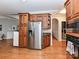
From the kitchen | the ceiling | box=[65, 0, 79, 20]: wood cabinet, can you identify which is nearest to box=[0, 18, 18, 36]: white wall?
the kitchen

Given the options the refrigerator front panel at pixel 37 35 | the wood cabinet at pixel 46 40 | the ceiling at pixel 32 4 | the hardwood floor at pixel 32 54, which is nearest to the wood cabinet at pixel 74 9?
the ceiling at pixel 32 4

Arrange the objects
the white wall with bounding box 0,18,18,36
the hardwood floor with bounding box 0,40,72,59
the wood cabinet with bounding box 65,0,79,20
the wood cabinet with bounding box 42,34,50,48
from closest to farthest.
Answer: the wood cabinet with bounding box 65,0,79,20
the hardwood floor with bounding box 0,40,72,59
the wood cabinet with bounding box 42,34,50,48
the white wall with bounding box 0,18,18,36

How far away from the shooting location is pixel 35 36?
777cm

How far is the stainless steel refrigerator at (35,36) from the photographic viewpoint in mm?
7684

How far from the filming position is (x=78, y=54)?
82.2 inches

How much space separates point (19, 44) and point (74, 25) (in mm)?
6369

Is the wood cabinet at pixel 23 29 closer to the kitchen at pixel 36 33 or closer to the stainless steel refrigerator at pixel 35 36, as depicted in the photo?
the kitchen at pixel 36 33

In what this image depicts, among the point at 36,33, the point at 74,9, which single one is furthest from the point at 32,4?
the point at 74,9

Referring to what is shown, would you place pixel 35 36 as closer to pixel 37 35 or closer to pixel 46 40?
pixel 37 35

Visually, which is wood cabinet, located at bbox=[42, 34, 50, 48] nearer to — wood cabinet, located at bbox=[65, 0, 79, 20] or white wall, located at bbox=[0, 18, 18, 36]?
wood cabinet, located at bbox=[65, 0, 79, 20]

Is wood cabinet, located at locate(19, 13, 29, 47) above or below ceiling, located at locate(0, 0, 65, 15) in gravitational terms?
below

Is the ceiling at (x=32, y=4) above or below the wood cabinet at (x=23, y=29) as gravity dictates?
above

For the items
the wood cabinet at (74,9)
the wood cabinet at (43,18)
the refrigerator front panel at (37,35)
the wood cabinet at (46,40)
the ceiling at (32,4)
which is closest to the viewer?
the wood cabinet at (74,9)

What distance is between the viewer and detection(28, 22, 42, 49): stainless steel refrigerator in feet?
25.2
